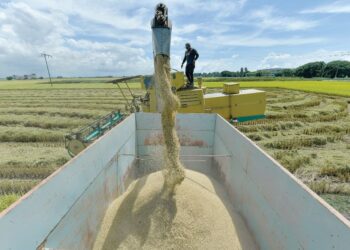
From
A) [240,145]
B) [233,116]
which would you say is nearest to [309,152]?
[233,116]

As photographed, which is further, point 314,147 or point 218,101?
point 314,147

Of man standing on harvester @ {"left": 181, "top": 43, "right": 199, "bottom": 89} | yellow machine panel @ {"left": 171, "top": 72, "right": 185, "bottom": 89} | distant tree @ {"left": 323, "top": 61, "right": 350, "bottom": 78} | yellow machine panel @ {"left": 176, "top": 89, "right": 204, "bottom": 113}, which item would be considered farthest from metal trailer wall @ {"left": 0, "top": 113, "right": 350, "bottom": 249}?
distant tree @ {"left": 323, "top": 61, "right": 350, "bottom": 78}

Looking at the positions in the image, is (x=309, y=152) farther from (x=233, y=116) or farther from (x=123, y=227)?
(x=123, y=227)

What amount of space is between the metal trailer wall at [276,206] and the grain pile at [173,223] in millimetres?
262

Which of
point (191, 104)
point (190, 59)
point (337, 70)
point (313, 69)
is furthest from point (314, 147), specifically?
point (337, 70)

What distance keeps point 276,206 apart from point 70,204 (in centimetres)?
185

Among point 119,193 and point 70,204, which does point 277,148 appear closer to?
point 119,193

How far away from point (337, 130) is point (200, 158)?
6430mm

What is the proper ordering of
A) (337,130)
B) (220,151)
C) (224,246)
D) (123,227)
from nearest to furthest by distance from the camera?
(224,246), (123,227), (220,151), (337,130)

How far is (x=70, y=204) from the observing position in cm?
244

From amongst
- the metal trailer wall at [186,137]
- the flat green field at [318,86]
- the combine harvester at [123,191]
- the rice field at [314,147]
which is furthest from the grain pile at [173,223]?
the flat green field at [318,86]

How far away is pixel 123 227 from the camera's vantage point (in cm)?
319

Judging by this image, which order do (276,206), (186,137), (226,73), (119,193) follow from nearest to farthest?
(276,206) < (119,193) < (186,137) < (226,73)

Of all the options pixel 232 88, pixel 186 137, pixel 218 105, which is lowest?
pixel 186 137
